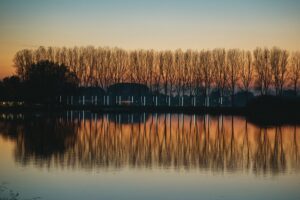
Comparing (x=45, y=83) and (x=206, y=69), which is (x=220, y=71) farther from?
(x=45, y=83)

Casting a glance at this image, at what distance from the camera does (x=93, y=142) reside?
25.5 meters

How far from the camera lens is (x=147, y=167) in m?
17.4

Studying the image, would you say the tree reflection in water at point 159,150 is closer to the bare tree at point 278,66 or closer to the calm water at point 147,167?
the calm water at point 147,167

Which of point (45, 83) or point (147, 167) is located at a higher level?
point (45, 83)

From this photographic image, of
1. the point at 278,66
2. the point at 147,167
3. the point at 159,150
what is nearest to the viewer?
the point at 147,167

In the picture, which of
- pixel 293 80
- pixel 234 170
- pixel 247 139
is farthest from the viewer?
pixel 293 80

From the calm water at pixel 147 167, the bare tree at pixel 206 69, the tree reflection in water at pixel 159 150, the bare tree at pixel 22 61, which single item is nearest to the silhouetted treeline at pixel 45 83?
the bare tree at pixel 22 61

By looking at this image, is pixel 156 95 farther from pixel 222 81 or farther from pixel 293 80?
pixel 293 80

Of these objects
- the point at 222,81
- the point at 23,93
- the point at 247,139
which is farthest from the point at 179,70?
the point at 247,139

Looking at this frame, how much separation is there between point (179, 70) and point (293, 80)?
55.8 ft

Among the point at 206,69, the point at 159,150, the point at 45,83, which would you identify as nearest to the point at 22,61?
the point at 45,83

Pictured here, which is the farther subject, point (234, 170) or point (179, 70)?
point (179, 70)

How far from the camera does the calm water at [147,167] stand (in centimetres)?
1330

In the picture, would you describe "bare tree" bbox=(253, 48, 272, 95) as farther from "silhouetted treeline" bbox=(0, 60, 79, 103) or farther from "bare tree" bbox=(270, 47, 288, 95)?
"silhouetted treeline" bbox=(0, 60, 79, 103)
